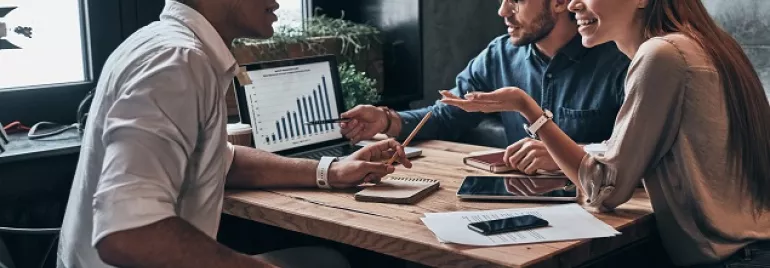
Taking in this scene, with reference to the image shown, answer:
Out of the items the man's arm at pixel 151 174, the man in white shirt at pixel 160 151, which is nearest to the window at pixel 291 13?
the man in white shirt at pixel 160 151

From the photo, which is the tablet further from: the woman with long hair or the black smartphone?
the black smartphone

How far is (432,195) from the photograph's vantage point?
195 centimetres

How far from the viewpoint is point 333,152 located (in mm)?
2445

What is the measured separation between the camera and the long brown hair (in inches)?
70.4

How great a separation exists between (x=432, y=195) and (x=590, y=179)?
34 centimetres

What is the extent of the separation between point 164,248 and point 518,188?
0.93 m

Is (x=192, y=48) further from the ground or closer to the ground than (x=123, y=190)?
further from the ground

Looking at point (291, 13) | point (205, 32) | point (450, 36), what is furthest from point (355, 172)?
point (450, 36)

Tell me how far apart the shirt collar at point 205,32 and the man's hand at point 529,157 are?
866 mm

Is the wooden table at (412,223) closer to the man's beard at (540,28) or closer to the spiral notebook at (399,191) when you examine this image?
the spiral notebook at (399,191)

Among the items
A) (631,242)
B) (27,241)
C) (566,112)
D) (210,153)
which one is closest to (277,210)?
(210,153)

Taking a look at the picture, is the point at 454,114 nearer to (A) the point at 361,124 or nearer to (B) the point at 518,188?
(A) the point at 361,124

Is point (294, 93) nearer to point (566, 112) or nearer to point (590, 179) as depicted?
point (566, 112)

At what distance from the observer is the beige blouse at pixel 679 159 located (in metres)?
1.74
